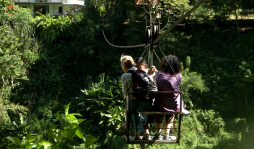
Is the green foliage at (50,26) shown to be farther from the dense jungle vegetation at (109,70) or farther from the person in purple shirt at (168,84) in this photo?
the person in purple shirt at (168,84)

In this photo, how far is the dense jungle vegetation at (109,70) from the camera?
14.0 m

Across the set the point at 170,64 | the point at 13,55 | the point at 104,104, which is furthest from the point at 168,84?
the point at 13,55

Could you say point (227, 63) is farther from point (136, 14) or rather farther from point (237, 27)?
point (136, 14)

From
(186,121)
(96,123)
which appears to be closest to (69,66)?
(96,123)

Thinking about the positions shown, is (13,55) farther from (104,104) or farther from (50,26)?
(104,104)

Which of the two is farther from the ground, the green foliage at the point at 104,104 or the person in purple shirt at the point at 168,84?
the person in purple shirt at the point at 168,84

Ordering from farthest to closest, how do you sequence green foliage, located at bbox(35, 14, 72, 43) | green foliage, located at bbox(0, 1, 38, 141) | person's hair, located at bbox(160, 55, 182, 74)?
green foliage, located at bbox(35, 14, 72, 43), green foliage, located at bbox(0, 1, 38, 141), person's hair, located at bbox(160, 55, 182, 74)

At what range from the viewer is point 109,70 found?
656 inches

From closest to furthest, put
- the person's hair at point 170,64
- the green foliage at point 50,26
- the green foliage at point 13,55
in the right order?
the person's hair at point 170,64 → the green foliage at point 13,55 → the green foliage at point 50,26

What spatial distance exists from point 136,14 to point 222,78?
15.1 feet

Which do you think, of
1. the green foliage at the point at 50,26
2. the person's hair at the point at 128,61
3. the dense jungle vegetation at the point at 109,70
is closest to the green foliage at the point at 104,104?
the dense jungle vegetation at the point at 109,70

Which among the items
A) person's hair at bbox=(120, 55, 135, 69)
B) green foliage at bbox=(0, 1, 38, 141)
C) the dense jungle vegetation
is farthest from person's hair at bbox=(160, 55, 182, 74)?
green foliage at bbox=(0, 1, 38, 141)

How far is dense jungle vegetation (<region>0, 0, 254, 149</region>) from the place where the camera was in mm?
14047

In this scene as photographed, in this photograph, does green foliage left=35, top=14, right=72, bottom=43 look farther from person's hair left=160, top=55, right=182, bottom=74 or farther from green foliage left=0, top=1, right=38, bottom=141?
person's hair left=160, top=55, right=182, bottom=74
